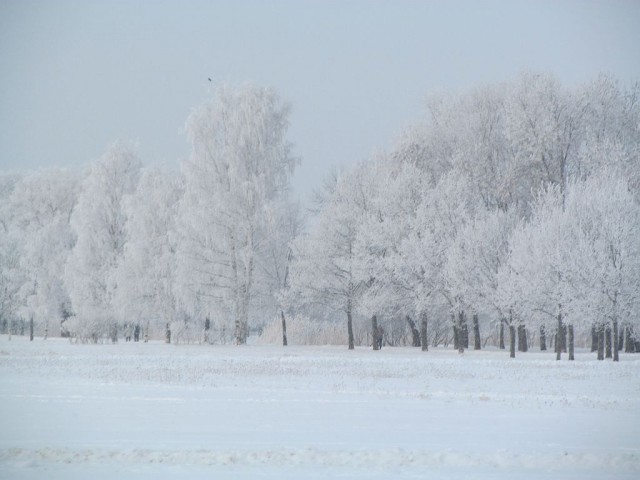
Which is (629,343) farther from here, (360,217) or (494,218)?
(360,217)

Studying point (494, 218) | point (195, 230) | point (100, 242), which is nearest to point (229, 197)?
point (195, 230)

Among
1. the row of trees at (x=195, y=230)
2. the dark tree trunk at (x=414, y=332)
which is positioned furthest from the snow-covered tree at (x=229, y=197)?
the dark tree trunk at (x=414, y=332)

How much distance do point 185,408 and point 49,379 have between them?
8448 mm

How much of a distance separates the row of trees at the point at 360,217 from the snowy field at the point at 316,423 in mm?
15943

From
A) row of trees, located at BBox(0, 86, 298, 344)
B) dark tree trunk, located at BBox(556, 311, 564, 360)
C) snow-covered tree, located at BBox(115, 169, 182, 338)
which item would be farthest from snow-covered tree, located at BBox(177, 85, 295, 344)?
dark tree trunk, located at BBox(556, 311, 564, 360)

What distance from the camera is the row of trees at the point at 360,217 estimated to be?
42500 millimetres

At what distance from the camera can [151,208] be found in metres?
49.8

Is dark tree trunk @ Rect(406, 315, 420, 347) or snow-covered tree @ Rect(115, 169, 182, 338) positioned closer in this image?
snow-covered tree @ Rect(115, 169, 182, 338)

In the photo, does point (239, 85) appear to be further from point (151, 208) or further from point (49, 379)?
point (49, 379)

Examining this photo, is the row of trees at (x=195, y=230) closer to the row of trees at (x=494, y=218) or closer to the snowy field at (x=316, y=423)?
the row of trees at (x=494, y=218)

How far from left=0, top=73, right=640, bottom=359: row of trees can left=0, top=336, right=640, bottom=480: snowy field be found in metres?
15.9

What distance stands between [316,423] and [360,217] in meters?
32.6

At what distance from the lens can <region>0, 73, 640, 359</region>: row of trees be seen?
42.5 metres

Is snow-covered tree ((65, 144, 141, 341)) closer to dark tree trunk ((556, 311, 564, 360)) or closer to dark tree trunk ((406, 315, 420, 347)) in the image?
dark tree trunk ((406, 315, 420, 347))
